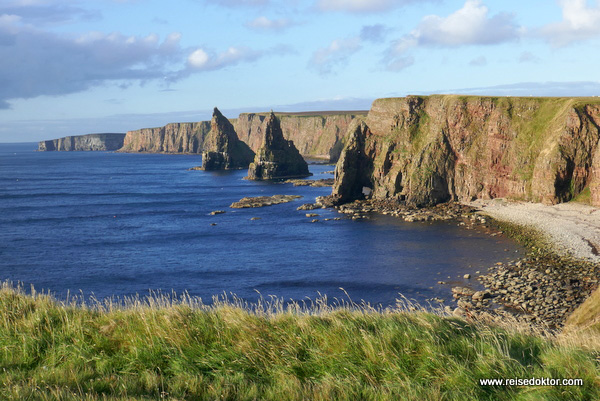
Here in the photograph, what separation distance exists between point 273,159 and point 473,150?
307 ft

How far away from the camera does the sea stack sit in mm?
181500

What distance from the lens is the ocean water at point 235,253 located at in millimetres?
54656

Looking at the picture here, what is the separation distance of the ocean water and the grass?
19.0 m

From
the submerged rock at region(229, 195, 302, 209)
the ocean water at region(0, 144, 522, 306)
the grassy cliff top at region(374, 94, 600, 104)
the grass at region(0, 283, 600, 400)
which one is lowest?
the ocean water at region(0, 144, 522, 306)

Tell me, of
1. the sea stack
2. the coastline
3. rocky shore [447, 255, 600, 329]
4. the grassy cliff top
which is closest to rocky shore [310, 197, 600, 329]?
rocky shore [447, 255, 600, 329]

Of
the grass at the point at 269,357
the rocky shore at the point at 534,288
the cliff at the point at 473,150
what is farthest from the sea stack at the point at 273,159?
the grass at the point at 269,357

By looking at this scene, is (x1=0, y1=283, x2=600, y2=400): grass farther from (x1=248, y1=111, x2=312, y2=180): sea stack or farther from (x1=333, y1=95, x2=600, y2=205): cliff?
(x1=248, y1=111, x2=312, y2=180): sea stack

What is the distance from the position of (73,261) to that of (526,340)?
2655 inches

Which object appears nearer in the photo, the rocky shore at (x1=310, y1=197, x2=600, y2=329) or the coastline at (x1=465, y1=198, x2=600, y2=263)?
the rocky shore at (x1=310, y1=197, x2=600, y2=329)

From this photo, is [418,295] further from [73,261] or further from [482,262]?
[73,261]

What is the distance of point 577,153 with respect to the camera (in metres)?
84.6

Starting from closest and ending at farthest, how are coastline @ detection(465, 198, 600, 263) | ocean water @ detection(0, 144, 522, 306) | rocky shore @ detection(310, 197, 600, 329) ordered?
rocky shore @ detection(310, 197, 600, 329) < ocean water @ detection(0, 144, 522, 306) < coastline @ detection(465, 198, 600, 263)

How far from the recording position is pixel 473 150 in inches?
3952

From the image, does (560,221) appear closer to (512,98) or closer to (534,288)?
(534,288)
